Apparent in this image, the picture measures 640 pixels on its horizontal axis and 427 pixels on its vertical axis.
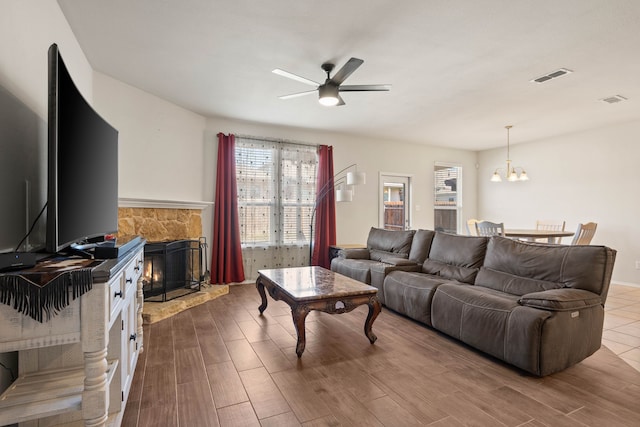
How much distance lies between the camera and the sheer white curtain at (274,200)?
207 inches

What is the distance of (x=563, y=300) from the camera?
7.25ft

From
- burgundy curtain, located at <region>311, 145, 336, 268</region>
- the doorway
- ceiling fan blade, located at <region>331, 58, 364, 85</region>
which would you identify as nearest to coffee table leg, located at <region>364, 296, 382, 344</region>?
ceiling fan blade, located at <region>331, 58, 364, 85</region>

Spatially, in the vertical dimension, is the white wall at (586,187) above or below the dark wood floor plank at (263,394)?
above

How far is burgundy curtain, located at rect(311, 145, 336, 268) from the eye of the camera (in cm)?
570

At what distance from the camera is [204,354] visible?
2559 millimetres

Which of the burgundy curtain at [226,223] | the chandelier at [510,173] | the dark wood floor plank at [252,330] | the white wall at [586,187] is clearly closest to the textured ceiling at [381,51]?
the burgundy curtain at [226,223]

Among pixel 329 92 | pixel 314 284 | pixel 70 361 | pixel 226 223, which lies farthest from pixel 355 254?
pixel 70 361

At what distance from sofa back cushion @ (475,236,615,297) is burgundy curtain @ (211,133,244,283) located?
11.3 feet

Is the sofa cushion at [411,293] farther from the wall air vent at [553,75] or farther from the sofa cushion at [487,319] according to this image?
the wall air vent at [553,75]

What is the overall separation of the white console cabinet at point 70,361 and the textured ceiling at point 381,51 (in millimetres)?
2030

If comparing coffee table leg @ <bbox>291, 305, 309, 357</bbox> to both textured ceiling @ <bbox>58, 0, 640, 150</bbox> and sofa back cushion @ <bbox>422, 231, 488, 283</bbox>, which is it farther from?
textured ceiling @ <bbox>58, 0, 640, 150</bbox>

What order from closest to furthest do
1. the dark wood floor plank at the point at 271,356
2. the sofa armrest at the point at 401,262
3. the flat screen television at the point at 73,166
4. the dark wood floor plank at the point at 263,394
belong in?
the flat screen television at the point at 73,166 < the dark wood floor plank at the point at 263,394 < the dark wood floor plank at the point at 271,356 < the sofa armrest at the point at 401,262

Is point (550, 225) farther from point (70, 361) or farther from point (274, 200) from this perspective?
point (70, 361)


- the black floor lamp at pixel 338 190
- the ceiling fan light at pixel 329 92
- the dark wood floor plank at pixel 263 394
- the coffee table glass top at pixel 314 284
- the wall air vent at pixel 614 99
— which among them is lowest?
the dark wood floor plank at pixel 263 394
